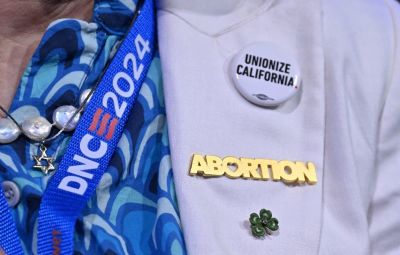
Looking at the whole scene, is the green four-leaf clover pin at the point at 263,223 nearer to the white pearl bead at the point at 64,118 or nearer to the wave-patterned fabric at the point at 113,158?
the wave-patterned fabric at the point at 113,158

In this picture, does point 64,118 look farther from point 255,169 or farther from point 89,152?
point 255,169

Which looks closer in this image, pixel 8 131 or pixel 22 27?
pixel 8 131

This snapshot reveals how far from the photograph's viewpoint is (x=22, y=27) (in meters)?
1.08

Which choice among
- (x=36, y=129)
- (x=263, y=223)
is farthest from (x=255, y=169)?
(x=36, y=129)

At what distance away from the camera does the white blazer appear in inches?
38.5

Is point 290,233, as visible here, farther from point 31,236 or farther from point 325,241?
point 31,236

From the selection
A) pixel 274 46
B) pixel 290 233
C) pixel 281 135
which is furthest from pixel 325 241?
pixel 274 46

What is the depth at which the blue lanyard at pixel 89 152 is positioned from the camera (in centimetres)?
94

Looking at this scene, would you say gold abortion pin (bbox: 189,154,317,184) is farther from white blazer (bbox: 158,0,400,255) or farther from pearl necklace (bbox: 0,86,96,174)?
pearl necklace (bbox: 0,86,96,174)

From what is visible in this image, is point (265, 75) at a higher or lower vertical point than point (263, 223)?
higher

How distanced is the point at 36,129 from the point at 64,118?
0.13 feet

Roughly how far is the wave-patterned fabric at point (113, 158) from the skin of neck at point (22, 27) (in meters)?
0.04

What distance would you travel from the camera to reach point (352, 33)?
1.09 meters

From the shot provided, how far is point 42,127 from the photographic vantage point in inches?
38.9
